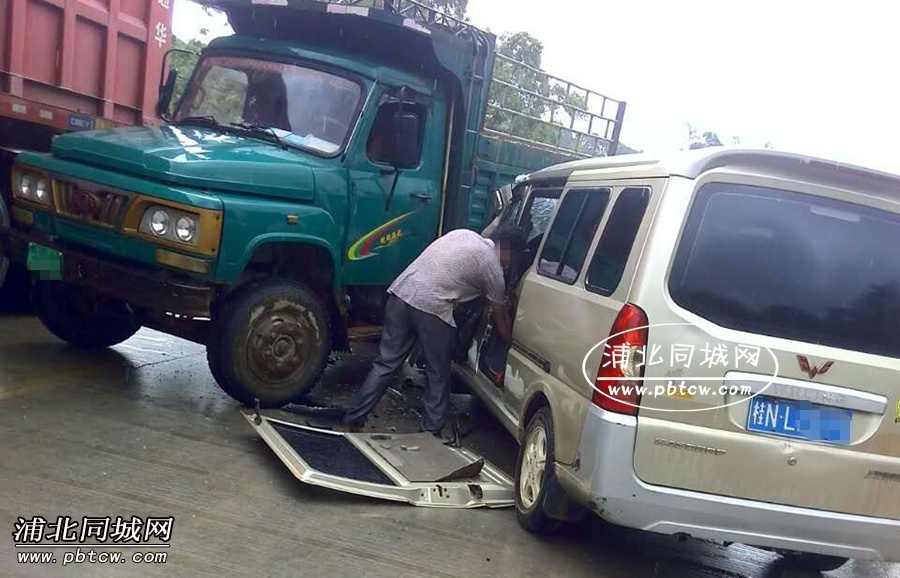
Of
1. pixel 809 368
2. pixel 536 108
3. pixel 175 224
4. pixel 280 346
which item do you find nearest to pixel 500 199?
pixel 536 108

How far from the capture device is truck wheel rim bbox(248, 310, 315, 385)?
5242mm

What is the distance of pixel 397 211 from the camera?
20.3ft

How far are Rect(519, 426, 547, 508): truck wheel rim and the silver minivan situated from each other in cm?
49

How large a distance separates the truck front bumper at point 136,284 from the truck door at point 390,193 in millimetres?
1210

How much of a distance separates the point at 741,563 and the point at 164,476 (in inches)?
120

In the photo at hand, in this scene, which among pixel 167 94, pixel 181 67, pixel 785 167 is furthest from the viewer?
pixel 181 67

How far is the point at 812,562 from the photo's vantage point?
14.4 feet

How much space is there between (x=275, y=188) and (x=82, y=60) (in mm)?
3399

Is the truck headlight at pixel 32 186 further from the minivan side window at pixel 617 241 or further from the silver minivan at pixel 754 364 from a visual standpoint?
the silver minivan at pixel 754 364

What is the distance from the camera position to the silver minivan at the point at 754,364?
330 centimetres

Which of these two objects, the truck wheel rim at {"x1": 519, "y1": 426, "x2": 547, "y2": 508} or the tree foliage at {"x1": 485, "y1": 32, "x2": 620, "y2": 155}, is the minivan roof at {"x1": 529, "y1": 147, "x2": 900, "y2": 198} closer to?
the truck wheel rim at {"x1": 519, "y1": 426, "x2": 547, "y2": 508}

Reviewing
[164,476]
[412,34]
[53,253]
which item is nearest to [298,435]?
[164,476]

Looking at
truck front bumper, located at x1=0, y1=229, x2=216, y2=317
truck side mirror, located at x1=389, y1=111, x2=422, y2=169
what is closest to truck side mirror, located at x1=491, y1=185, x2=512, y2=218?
truck side mirror, located at x1=389, y1=111, x2=422, y2=169

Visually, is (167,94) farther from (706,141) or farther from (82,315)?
(706,141)
